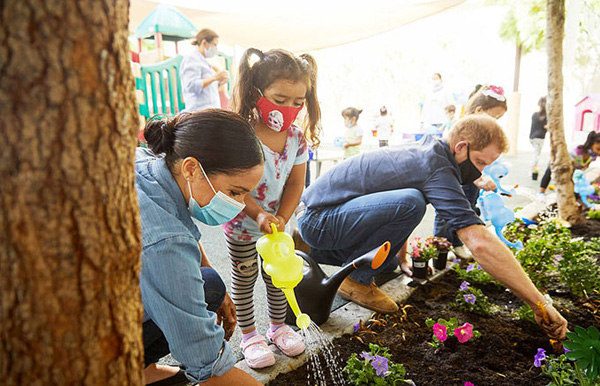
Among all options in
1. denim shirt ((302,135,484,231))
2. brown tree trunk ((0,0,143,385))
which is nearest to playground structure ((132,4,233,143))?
denim shirt ((302,135,484,231))

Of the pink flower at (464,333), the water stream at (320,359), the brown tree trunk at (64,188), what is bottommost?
the water stream at (320,359)

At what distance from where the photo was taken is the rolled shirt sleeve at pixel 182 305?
3.29ft

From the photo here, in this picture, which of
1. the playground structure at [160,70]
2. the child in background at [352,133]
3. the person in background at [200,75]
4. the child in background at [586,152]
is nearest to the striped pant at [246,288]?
the person in background at [200,75]

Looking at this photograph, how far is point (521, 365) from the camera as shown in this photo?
5.33 ft

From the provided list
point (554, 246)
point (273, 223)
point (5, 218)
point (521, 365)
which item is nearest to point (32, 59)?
point (5, 218)

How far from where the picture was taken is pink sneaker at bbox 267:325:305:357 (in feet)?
5.46

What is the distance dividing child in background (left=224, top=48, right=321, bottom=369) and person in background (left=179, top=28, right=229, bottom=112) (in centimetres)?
250

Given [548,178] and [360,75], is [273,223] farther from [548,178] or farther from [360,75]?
[360,75]

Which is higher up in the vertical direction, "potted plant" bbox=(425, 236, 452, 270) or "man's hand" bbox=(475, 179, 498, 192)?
"man's hand" bbox=(475, 179, 498, 192)

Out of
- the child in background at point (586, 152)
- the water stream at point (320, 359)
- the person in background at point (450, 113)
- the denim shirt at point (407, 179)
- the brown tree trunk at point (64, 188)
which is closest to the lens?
the brown tree trunk at point (64, 188)

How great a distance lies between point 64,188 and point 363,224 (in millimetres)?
1616

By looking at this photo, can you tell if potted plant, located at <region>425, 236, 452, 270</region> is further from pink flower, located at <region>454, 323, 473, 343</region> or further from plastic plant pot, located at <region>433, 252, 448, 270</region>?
pink flower, located at <region>454, 323, 473, 343</region>

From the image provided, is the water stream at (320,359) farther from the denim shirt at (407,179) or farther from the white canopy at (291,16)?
the white canopy at (291,16)

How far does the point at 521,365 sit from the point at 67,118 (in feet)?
5.69
